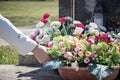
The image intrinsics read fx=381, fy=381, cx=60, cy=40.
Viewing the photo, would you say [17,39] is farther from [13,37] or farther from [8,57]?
[8,57]

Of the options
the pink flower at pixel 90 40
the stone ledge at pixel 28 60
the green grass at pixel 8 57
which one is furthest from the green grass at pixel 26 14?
the pink flower at pixel 90 40

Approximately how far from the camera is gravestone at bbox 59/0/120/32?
511cm

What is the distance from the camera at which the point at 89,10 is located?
5371 millimetres

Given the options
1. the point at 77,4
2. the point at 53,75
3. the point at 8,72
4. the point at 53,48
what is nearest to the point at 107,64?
the point at 53,48

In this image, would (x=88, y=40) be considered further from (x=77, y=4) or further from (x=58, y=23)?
(x=77, y=4)

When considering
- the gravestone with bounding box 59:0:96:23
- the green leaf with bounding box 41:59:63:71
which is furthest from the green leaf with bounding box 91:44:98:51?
the gravestone with bounding box 59:0:96:23

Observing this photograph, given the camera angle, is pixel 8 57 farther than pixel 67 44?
Yes

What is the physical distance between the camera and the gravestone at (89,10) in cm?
511

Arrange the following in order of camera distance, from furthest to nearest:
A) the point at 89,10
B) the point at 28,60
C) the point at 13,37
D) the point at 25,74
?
1. the point at 89,10
2. the point at 28,60
3. the point at 25,74
4. the point at 13,37

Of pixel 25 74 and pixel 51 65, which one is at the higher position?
pixel 51 65

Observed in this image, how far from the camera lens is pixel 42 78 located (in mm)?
3127

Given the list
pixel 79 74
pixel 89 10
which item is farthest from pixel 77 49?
pixel 89 10

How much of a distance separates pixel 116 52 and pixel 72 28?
2.29ft

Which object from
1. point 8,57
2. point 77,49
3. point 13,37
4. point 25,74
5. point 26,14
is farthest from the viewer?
point 26,14
